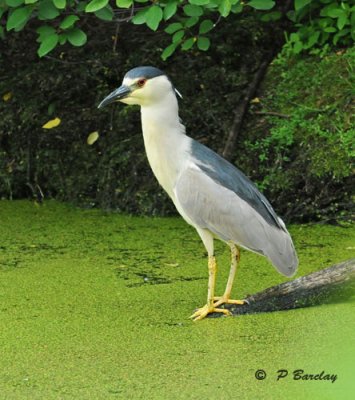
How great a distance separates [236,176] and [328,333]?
743 millimetres

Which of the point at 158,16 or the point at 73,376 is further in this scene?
the point at 158,16

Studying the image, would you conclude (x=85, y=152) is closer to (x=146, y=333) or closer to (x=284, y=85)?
(x=284, y=85)

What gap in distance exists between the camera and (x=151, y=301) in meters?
4.16

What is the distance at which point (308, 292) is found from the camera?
3.89 m

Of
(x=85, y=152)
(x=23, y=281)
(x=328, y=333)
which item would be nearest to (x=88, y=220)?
(x=85, y=152)

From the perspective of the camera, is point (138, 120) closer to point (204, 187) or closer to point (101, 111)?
point (101, 111)

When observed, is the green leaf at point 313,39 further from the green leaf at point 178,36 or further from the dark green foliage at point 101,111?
the green leaf at point 178,36

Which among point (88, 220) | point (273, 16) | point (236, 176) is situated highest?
point (273, 16)

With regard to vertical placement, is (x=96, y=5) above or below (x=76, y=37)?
above

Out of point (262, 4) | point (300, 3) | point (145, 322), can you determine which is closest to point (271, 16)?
point (300, 3)

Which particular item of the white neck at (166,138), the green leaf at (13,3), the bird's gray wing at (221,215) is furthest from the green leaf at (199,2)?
the bird's gray wing at (221,215)
